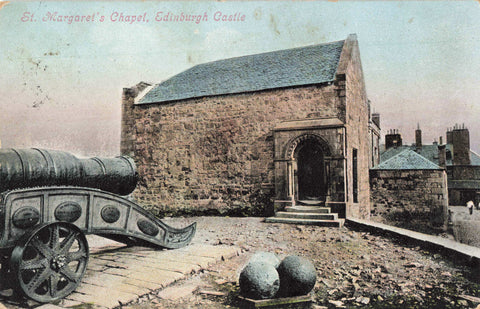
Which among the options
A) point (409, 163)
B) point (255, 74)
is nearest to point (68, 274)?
point (255, 74)

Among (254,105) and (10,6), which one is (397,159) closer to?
(254,105)

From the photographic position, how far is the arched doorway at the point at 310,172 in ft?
35.4

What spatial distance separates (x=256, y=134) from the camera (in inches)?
445

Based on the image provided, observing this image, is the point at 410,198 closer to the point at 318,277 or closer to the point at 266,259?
the point at 318,277

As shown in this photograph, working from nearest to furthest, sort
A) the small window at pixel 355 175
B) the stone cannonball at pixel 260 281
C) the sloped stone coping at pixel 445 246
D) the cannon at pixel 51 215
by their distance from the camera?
the cannon at pixel 51 215, the stone cannonball at pixel 260 281, the sloped stone coping at pixel 445 246, the small window at pixel 355 175

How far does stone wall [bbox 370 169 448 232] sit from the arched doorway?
14.6 ft

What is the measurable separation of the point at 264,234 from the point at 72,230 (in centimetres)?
483

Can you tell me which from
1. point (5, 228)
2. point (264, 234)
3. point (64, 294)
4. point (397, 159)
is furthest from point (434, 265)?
point (397, 159)

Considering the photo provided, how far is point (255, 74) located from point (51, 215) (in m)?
9.49

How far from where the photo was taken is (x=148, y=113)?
13305mm

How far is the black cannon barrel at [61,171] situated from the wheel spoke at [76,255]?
935mm

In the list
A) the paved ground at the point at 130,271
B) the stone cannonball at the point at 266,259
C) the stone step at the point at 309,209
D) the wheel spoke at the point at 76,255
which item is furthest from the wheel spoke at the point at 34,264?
the stone step at the point at 309,209

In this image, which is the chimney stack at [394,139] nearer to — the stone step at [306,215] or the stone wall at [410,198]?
the stone wall at [410,198]

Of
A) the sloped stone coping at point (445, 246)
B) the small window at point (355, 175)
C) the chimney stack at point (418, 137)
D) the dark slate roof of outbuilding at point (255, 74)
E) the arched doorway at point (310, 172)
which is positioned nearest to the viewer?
the sloped stone coping at point (445, 246)
